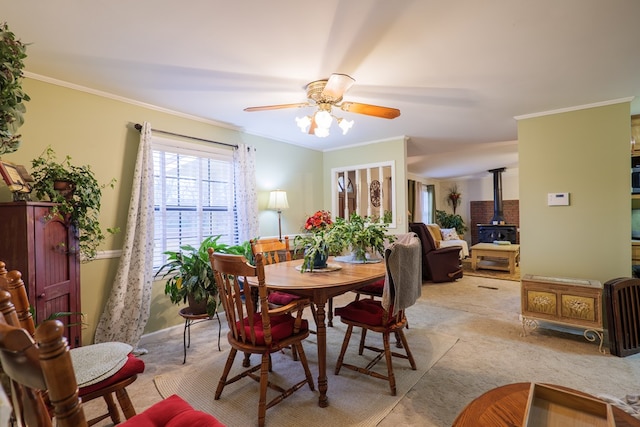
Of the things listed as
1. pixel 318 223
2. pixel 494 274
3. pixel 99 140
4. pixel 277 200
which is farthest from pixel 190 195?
pixel 494 274

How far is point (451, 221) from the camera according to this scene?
895 cm

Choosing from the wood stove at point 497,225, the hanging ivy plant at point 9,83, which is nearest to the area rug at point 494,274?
the wood stove at point 497,225

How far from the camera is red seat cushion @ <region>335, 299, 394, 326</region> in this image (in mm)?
2141

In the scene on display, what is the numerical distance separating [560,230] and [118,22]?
426cm

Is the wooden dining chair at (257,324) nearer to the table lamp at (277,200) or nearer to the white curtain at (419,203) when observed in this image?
the table lamp at (277,200)

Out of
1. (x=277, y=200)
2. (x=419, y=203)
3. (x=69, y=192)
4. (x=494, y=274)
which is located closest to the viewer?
(x=69, y=192)

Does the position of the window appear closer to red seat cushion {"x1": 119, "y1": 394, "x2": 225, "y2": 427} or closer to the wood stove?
red seat cushion {"x1": 119, "y1": 394, "x2": 225, "y2": 427}

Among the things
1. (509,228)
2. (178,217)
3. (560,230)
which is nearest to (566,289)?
(560,230)

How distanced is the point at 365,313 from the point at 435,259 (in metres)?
3.54

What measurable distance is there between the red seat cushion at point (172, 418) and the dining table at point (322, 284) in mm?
789

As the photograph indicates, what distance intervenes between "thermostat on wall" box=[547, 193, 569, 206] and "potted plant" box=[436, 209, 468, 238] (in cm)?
584

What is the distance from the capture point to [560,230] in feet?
10.6

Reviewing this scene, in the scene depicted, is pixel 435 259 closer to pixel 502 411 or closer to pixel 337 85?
pixel 337 85

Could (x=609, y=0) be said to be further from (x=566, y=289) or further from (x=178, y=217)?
(x=178, y=217)
